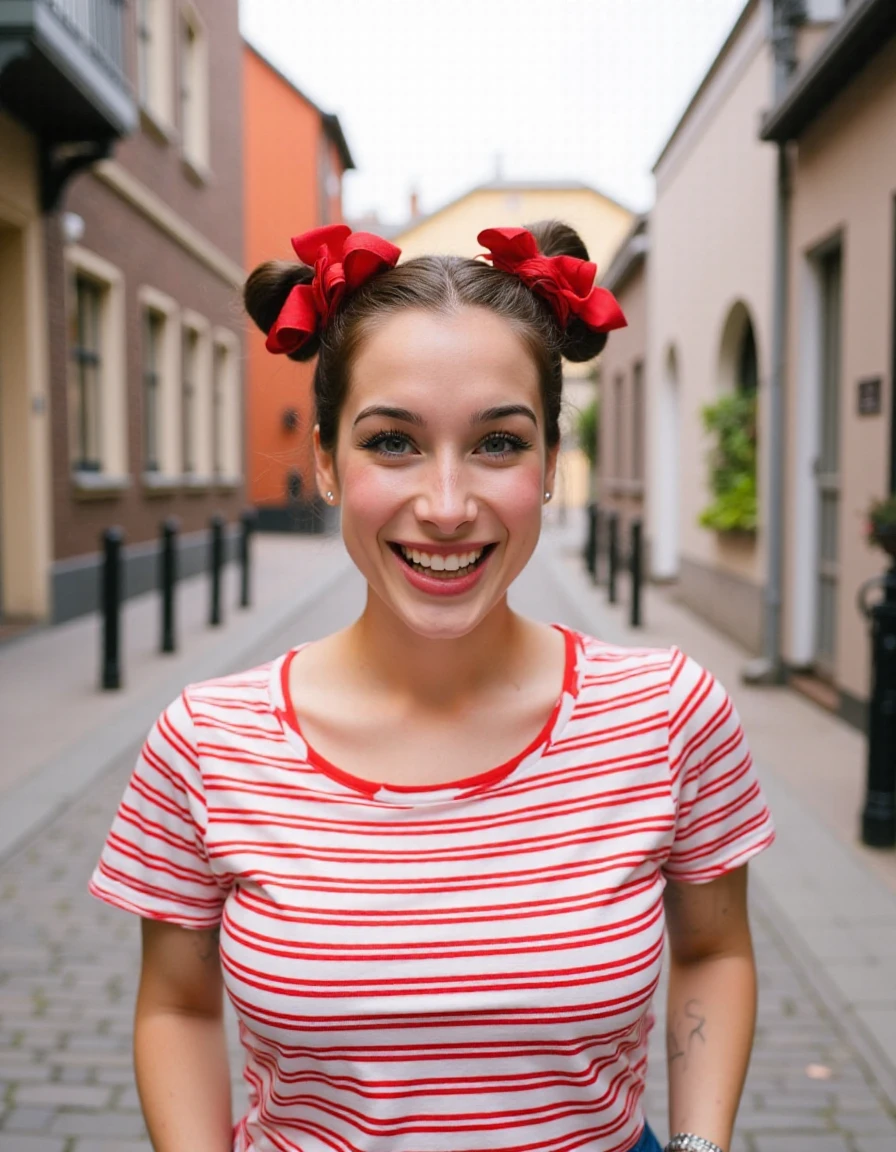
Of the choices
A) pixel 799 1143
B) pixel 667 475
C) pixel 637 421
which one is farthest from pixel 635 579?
pixel 799 1143

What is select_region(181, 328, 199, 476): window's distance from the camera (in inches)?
675

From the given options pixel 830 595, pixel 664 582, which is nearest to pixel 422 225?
pixel 664 582

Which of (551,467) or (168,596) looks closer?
(551,467)

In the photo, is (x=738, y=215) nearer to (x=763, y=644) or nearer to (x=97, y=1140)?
Answer: (x=763, y=644)

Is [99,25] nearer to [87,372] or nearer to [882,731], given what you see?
[87,372]

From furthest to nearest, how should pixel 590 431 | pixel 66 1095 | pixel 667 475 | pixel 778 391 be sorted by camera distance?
pixel 590 431 < pixel 667 475 < pixel 778 391 < pixel 66 1095

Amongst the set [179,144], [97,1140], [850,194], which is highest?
[179,144]

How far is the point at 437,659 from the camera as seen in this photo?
1.59 m

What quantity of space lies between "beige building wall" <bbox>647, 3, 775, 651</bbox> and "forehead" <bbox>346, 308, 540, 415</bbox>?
8.03m

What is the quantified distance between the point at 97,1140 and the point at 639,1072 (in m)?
1.91

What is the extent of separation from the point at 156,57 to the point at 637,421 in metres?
8.54

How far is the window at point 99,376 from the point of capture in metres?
12.5

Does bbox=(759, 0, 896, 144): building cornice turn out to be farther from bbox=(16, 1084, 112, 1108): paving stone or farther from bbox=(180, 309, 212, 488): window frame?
bbox=(180, 309, 212, 488): window frame

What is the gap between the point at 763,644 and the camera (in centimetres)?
918
